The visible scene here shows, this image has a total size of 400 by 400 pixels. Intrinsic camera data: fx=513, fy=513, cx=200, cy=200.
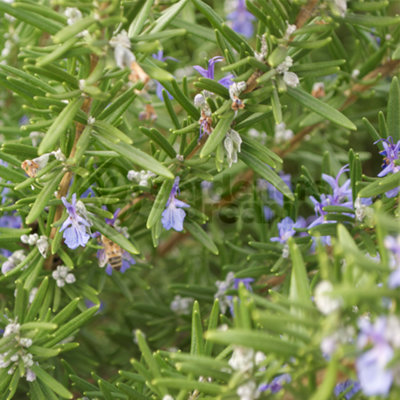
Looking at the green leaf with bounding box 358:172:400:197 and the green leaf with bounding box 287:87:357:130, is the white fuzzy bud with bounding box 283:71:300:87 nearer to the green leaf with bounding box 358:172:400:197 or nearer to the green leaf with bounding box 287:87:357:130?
the green leaf with bounding box 287:87:357:130

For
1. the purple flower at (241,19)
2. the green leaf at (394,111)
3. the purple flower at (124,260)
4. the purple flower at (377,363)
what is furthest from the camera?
the purple flower at (241,19)

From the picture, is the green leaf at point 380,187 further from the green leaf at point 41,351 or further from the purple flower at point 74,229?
the green leaf at point 41,351

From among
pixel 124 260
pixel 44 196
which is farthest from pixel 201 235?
pixel 44 196

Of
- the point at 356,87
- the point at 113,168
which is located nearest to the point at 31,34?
the point at 113,168

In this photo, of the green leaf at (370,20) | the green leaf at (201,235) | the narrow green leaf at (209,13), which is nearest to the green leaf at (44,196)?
the green leaf at (201,235)

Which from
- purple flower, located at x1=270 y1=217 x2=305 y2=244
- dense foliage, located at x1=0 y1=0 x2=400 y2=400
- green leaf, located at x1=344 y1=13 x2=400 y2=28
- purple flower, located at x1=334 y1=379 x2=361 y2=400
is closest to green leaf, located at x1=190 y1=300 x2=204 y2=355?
dense foliage, located at x1=0 y1=0 x2=400 y2=400

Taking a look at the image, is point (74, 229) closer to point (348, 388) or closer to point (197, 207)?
point (197, 207)
